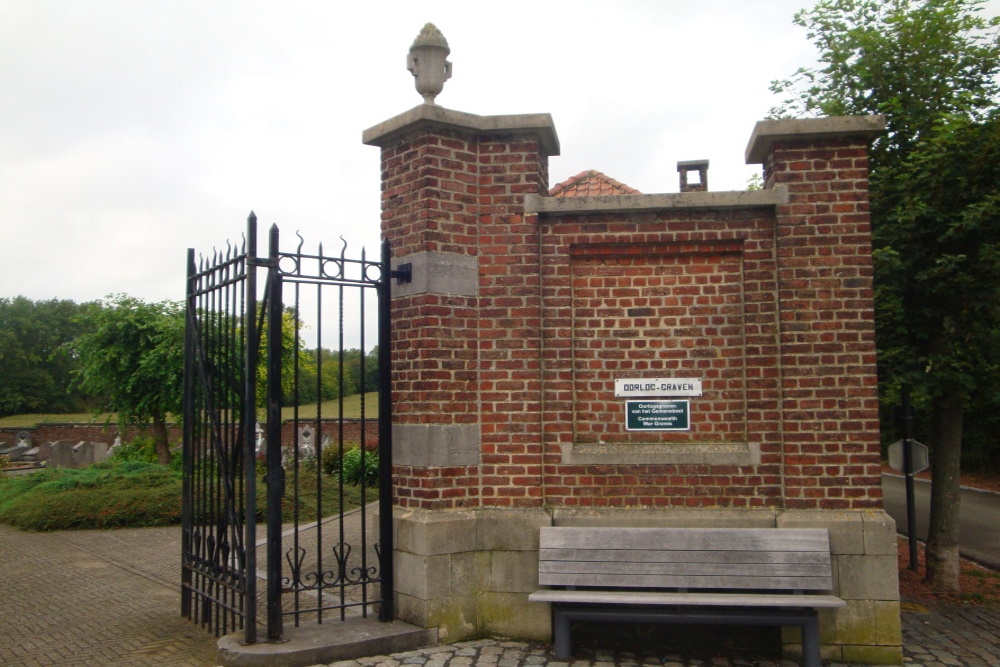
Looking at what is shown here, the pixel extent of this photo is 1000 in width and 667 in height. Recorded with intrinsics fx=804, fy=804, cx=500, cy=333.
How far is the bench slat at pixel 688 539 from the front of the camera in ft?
17.9

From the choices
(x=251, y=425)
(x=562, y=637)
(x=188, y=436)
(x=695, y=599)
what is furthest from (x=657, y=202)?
(x=188, y=436)

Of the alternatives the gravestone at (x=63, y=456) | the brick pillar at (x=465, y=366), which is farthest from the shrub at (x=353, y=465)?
the brick pillar at (x=465, y=366)

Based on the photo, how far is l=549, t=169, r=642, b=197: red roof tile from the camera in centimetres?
1032

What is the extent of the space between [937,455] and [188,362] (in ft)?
24.8

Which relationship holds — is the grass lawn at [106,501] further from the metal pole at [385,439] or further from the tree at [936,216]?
the tree at [936,216]

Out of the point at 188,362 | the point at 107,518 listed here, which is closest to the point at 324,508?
the point at 107,518

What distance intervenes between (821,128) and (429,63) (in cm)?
296

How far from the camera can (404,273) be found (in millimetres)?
6000

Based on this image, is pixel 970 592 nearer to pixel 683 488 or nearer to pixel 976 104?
pixel 683 488

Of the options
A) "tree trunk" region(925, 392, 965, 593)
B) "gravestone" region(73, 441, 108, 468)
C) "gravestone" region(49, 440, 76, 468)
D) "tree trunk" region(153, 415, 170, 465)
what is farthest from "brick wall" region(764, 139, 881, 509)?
"gravestone" region(49, 440, 76, 468)

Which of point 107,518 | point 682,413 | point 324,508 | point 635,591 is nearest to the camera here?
point 635,591

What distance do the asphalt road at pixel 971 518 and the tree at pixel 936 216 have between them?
3.35 metres

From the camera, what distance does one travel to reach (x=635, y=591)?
552cm

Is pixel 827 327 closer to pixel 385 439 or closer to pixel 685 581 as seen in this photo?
pixel 685 581
